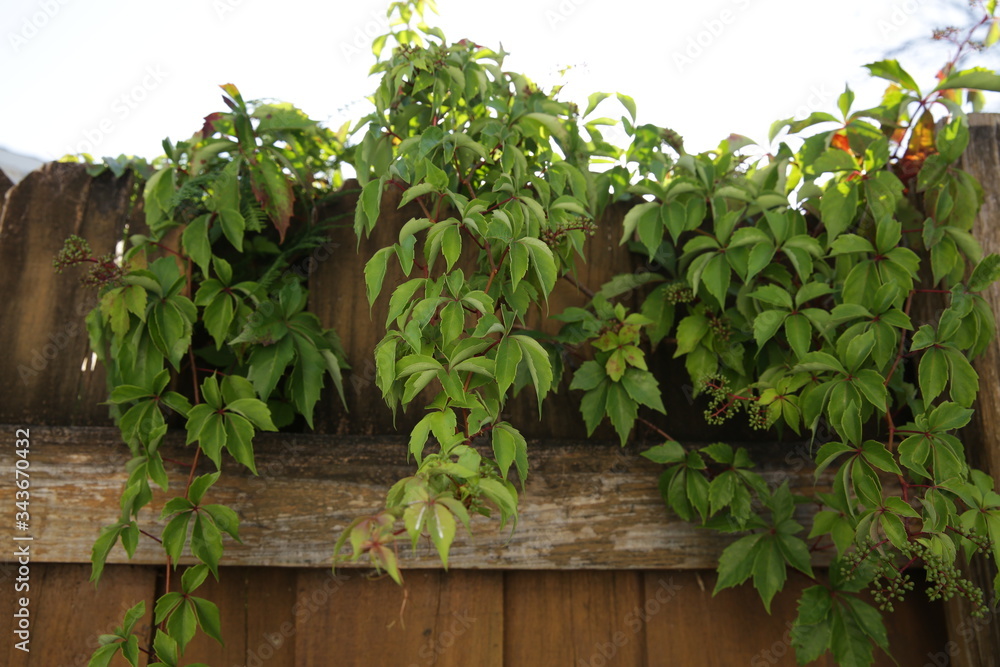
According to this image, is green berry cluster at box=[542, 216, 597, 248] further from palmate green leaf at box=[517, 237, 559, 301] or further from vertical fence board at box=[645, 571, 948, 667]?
vertical fence board at box=[645, 571, 948, 667]

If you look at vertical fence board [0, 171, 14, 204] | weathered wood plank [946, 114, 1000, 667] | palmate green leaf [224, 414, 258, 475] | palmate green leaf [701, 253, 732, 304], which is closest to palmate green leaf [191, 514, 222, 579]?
palmate green leaf [224, 414, 258, 475]

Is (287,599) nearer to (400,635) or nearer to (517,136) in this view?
(400,635)

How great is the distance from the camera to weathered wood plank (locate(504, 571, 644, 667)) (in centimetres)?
131

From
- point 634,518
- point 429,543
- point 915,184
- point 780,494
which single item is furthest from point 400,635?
point 915,184

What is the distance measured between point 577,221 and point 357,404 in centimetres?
53

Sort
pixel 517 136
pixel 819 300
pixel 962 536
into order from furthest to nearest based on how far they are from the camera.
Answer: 1. pixel 819 300
2. pixel 517 136
3. pixel 962 536

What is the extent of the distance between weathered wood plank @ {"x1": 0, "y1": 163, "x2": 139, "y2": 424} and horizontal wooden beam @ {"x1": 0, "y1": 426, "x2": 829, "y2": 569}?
0.27ft

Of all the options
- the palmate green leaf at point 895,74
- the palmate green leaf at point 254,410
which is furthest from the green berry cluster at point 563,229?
the palmate green leaf at point 895,74

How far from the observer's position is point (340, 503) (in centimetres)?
125

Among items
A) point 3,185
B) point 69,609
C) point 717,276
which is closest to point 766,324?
point 717,276

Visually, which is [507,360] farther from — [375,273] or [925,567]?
[925,567]

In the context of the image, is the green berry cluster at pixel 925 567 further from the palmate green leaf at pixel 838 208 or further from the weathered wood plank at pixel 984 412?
the palmate green leaf at pixel 838 208

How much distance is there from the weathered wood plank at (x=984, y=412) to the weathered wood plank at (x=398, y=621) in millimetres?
833

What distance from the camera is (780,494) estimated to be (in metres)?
1.26
